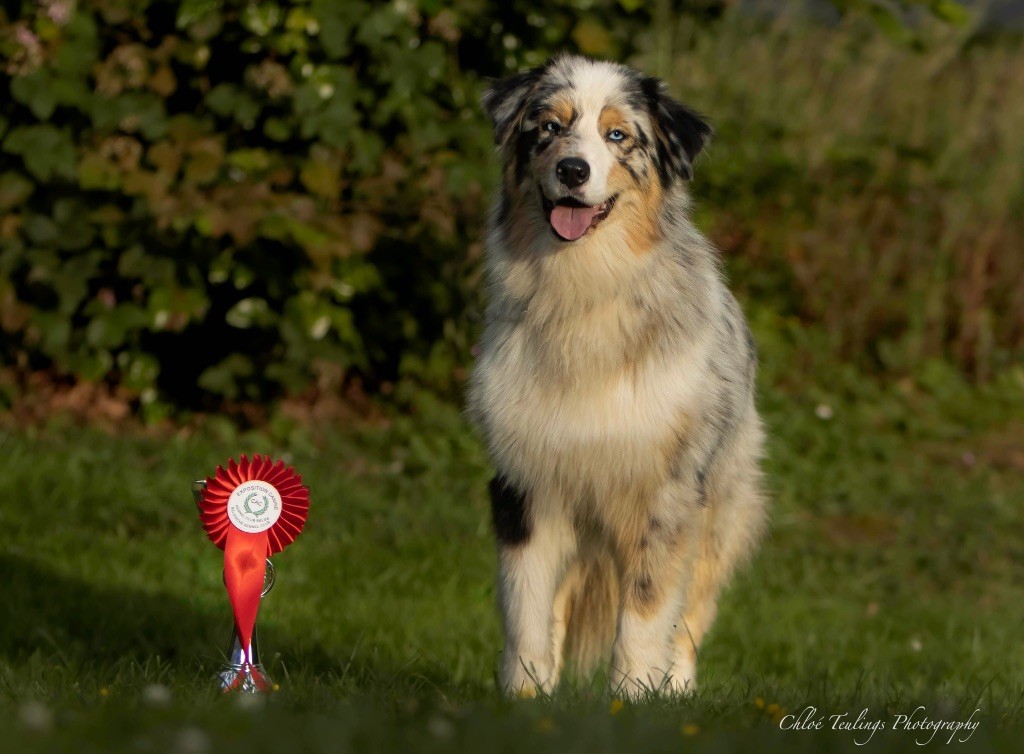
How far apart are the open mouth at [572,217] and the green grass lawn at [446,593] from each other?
1.26 meters

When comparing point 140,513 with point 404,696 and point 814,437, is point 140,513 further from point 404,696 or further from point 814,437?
point 814,437

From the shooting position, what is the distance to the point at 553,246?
12.7 ft

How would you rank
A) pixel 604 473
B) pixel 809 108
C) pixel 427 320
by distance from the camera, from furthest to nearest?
pixel 809 108 → pixel 427 320 → pixel 604 473

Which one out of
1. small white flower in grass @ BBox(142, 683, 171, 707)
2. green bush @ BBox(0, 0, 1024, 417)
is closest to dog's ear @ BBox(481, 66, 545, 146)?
small white flower in grass @ BBox(142, 683, 171, 707)

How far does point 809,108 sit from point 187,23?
4.99 meters

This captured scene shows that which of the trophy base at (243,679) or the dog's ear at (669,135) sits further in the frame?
the dog's ear at (669,135)

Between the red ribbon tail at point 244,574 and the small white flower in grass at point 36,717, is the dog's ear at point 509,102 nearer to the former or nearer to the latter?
the red ribbon tail at point 244,574

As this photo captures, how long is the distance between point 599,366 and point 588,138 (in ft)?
2.11

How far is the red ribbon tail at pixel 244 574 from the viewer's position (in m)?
3.58

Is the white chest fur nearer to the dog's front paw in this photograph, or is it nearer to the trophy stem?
the dog's front paw

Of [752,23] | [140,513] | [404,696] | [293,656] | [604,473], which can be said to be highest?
[752,23]

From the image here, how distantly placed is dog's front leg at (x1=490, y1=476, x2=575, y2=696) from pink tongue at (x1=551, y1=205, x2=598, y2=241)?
2.42ft

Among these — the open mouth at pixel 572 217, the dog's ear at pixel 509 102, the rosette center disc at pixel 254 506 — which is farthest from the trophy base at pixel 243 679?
the dog's ear at pixel 509 102

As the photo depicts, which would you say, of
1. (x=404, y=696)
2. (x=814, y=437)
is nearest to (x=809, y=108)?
(x=814, y=437)
